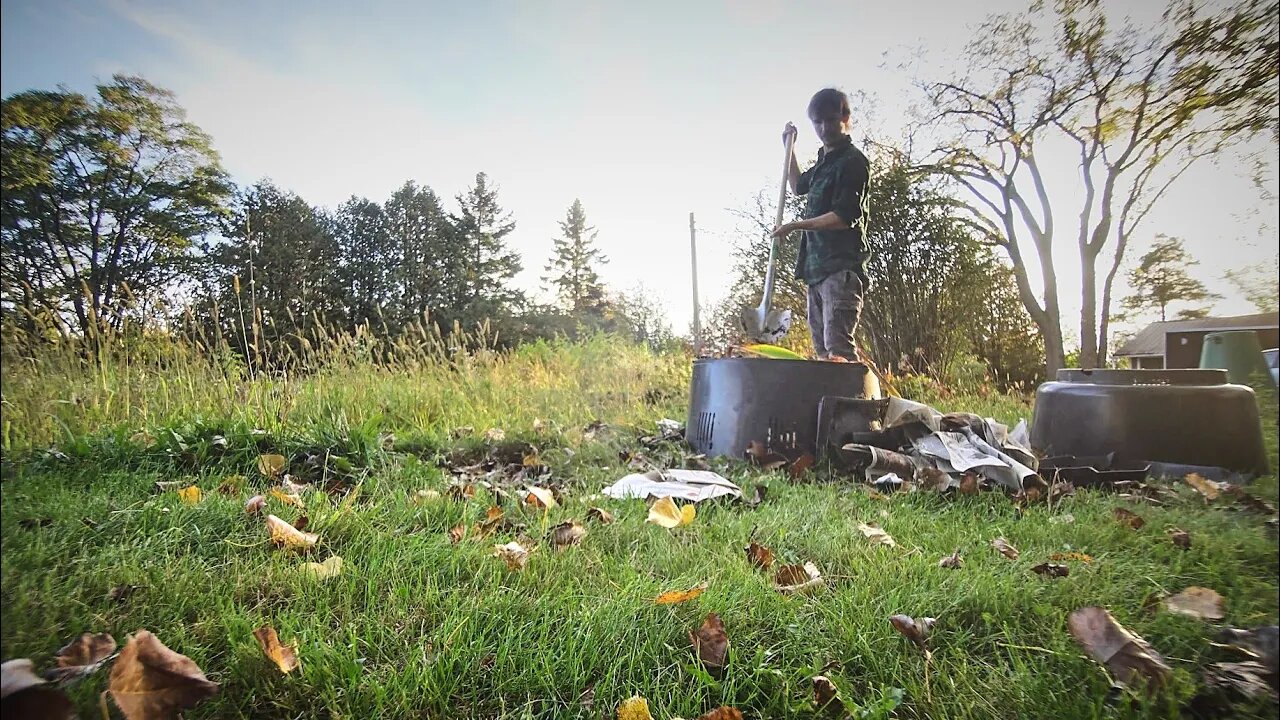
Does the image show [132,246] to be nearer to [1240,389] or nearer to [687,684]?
[687,684]

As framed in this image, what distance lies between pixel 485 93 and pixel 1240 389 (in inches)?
47.2

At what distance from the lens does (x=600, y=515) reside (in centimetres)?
201

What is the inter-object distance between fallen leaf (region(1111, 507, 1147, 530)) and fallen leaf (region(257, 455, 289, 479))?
→ 2.77 m

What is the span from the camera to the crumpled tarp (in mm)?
2387

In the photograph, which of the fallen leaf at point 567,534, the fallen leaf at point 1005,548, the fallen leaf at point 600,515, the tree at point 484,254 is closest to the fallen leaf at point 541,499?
the fallen leaf at point 600,515

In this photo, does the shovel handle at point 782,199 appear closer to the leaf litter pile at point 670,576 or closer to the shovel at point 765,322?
the shovel at point 765,322

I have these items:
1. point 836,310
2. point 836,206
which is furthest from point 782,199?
point 836,310

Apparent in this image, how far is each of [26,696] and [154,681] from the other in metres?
0.34

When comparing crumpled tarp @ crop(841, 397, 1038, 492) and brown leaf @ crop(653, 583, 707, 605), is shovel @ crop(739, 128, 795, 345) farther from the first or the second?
brown leaf @ crop(653, 583, 707, 605)

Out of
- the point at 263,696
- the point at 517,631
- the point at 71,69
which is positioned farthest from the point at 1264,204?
the point at 263,696

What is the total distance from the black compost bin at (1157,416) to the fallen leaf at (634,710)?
2.77 feet

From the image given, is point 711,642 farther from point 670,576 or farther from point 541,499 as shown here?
point 541,499

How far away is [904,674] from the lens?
1.02 m

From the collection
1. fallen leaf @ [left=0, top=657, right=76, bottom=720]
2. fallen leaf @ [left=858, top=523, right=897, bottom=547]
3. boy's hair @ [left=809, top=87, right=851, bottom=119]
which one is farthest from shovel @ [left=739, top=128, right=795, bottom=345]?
fallen leaf @ [left=0, top=657, right=76, bottom=720]
